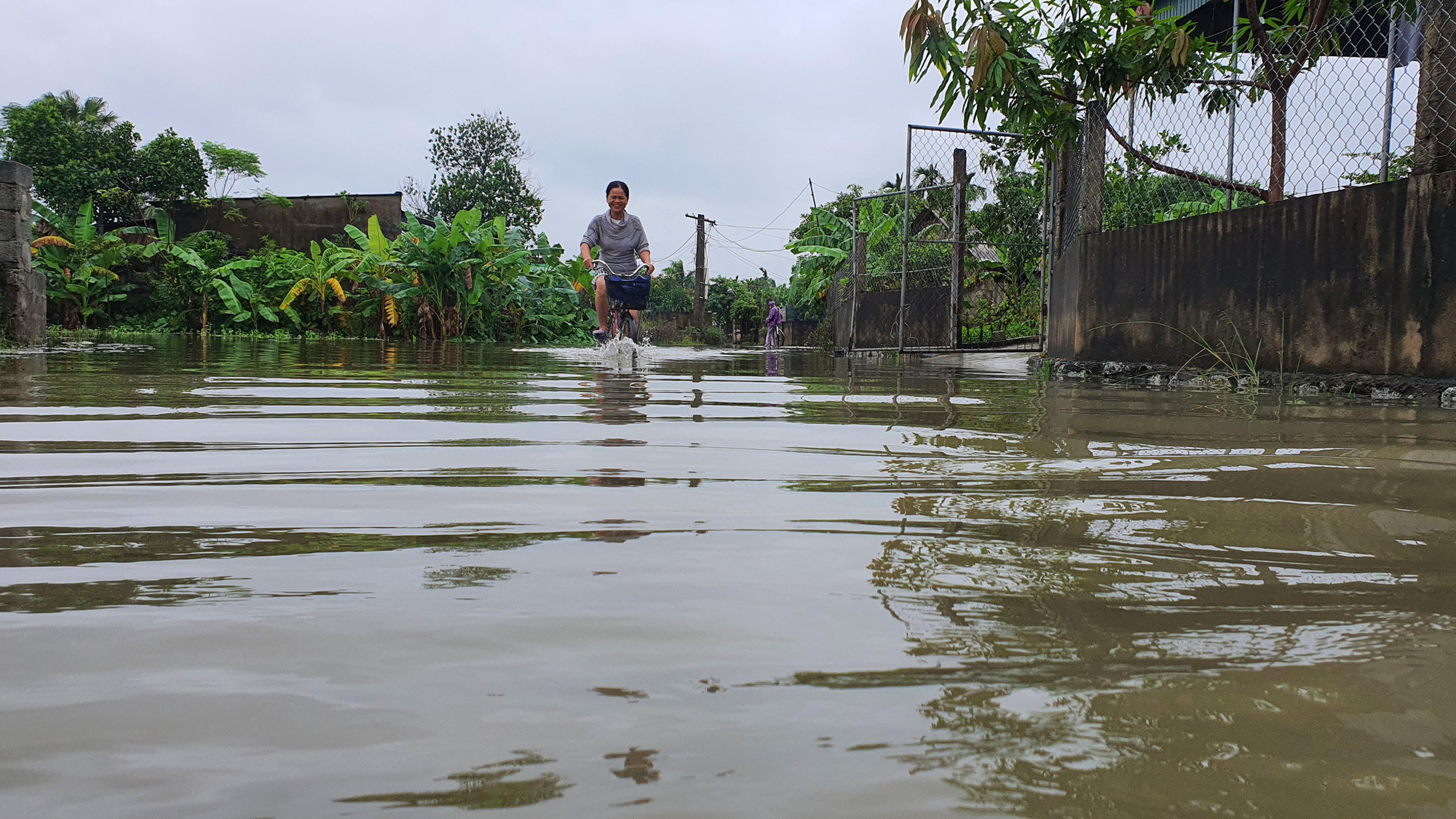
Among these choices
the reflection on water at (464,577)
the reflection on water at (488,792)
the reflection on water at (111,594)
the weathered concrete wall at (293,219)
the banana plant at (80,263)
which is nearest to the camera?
the reflection on water at (488,792)

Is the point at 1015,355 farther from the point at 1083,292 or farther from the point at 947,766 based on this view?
the point at 947,766

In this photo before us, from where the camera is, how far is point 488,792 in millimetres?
641

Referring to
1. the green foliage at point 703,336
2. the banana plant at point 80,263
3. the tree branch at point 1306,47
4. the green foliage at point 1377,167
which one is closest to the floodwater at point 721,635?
the green foliage at point 1377,167

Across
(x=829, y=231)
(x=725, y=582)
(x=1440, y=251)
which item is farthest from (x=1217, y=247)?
(x=829, y=231)

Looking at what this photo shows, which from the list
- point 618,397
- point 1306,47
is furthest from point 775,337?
point 618,397

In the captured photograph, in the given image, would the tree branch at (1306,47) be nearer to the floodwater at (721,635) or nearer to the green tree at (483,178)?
the floodwater at (721,635)

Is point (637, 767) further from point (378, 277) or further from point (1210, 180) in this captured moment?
point (378, 277)

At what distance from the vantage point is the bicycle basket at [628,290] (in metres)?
9.48

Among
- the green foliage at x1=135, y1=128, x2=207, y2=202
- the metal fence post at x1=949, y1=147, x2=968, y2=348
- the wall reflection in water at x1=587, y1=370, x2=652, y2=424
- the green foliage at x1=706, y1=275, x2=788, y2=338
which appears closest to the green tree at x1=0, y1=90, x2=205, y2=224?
the green foliage at x1=135, y1=128, x2=207, y2=202

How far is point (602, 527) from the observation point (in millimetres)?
1451

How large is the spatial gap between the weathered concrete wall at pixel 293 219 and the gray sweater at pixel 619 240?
1771cm

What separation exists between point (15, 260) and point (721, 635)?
33.2 ft

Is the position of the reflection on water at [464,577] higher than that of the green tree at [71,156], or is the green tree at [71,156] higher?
the green tree at [71,156]

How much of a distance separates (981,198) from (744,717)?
1559 cm
